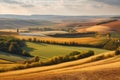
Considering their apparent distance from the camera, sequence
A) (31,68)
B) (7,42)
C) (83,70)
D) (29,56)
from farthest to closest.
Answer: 1. (7,42)
2. (29,56)
3. (31,68)
4. (83,70)

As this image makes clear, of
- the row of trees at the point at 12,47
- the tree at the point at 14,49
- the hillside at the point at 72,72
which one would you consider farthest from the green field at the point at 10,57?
the hillside at the point at 72,72

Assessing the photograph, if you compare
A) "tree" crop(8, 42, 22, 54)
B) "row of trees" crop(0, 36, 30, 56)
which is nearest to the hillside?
"row of trees" crop(0, 36, 30, 56)

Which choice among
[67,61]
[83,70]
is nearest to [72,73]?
[83,70]

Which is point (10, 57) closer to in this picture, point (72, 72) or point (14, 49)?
point (14, 49)

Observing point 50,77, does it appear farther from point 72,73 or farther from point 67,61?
point 67,61

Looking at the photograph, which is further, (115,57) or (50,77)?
(115,57)

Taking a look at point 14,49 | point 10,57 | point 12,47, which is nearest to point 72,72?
point 10,57

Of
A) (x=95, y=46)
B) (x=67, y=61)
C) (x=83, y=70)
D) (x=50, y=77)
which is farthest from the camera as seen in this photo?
(x=95, y=46)

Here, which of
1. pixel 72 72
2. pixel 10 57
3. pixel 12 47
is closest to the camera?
pixel 72 72
